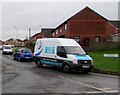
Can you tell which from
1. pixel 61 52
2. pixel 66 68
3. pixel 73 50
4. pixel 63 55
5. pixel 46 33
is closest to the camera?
pixel 66 68

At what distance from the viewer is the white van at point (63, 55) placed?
1883cm

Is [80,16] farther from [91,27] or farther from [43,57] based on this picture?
[43,57]

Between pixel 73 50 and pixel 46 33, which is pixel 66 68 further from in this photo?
pixel 46 33

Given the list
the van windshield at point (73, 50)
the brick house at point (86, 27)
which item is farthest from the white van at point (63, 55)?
the brick house at point (86, 27)

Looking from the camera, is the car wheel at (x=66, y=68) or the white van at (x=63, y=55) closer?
the white van at (x=63, y=55)

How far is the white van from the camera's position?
1883cm

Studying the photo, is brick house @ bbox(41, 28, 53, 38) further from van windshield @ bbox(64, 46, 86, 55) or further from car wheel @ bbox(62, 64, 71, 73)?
car wheel @ bbox(62, 64, 71, 73)

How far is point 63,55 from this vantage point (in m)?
19.9

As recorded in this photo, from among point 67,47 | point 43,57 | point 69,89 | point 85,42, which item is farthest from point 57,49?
point 85,42

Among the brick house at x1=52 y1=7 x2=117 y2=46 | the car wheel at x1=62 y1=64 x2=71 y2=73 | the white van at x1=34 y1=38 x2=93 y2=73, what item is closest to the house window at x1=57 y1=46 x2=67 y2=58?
the white van at x1=34 y1=38 x2=93 y2=73

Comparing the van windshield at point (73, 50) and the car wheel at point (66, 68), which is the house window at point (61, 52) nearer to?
the van windshield at point (73, 50)

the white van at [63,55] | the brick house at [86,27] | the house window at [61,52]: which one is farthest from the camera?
the brick house at [86,27]

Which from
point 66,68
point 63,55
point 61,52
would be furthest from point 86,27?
point 66,68

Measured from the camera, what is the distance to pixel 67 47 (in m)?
20.4
